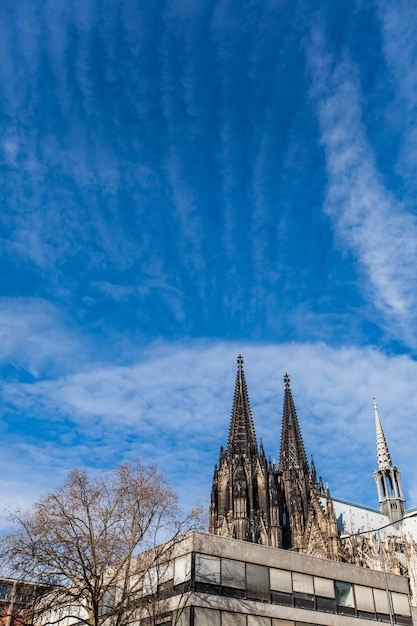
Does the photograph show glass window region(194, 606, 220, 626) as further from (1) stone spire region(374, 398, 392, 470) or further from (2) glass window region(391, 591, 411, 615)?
(1) stone spire region(374, 398, 392, 470)

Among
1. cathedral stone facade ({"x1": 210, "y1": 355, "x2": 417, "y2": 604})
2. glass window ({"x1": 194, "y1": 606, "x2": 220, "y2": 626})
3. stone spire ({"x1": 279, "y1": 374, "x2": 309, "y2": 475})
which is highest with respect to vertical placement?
stone spire ({"x1": 279, "y1": 374, "x2": 309, "y2": 475})

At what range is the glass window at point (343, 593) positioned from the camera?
3159cm

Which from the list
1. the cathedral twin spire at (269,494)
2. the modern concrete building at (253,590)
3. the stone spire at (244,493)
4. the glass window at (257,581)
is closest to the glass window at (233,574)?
the modern concrete building at (253,590)

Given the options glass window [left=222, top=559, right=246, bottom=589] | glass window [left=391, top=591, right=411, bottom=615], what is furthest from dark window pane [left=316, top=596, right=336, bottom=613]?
glass window [left=222, top=559, right=246, bottom=589]

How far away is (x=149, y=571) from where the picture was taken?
30203 mm

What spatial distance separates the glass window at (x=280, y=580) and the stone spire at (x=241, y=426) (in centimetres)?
6284

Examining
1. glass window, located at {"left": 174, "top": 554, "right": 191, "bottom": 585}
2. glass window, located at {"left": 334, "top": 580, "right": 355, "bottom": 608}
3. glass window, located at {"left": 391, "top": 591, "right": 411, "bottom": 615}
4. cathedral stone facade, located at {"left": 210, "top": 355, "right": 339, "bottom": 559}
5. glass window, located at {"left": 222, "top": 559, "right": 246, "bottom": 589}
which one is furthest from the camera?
cathedral stone facade, located at {"left": 210, "top": 355, "right": 339, "bottom": 559}

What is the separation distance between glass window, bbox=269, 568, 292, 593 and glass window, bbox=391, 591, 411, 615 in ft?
25.4

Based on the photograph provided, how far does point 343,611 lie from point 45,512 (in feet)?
53.8

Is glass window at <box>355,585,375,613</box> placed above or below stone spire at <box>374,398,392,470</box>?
below

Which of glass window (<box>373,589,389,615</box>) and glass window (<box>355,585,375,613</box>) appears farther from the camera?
glass window (<box>373,589,389,615</box>)

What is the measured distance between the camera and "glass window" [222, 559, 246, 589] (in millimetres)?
28219

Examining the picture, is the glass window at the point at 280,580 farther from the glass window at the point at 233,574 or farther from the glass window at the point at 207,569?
the glass window at the point at 207,569

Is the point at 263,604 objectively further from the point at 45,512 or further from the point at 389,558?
the point at 389,558
